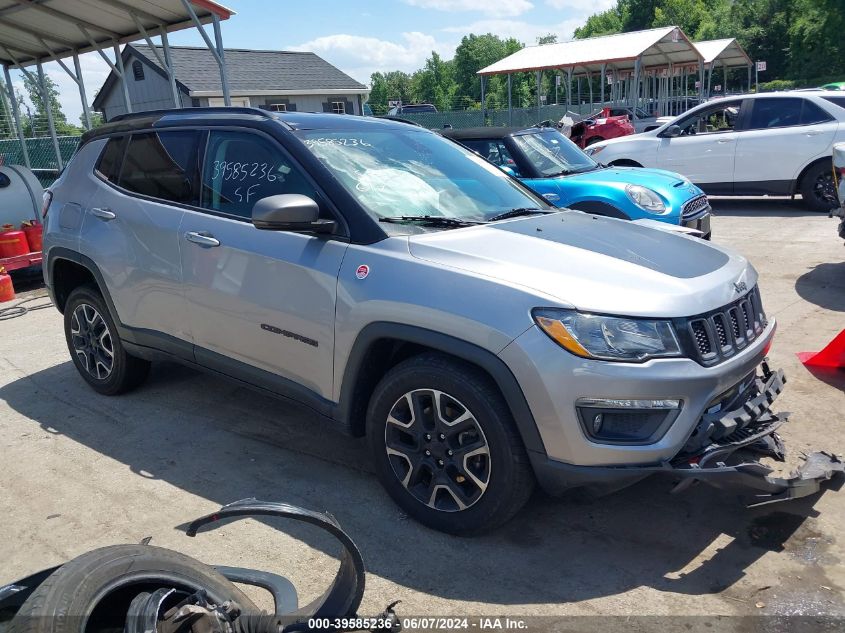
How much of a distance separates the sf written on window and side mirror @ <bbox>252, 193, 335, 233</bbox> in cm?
27

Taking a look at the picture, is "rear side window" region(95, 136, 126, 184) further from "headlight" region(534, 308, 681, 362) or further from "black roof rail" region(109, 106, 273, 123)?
"headlight" region(534, 308, 681, 362)

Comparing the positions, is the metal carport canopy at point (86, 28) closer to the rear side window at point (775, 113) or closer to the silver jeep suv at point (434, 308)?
the silver jeep suv at point (434, 308)

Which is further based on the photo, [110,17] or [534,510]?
[110,17]

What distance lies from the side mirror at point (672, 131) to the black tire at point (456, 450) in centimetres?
1037

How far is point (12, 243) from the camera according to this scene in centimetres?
885

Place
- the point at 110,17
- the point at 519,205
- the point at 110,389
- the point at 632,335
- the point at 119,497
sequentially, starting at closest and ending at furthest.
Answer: the point at 632,335, the point at 119,497, the point at 519,205, the point at 110,389, the point at 110,17

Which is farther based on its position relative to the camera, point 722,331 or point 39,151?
point 39,151

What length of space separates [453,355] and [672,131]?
10431 mm

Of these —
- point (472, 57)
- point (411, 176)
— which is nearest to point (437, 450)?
point (411, 176)

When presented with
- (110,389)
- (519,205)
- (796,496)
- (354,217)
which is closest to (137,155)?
(110,389)

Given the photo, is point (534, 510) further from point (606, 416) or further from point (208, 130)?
point (208, 130)

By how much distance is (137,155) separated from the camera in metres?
4.60

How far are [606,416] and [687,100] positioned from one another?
116ft

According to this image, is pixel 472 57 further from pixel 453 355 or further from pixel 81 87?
pixel 453 355
